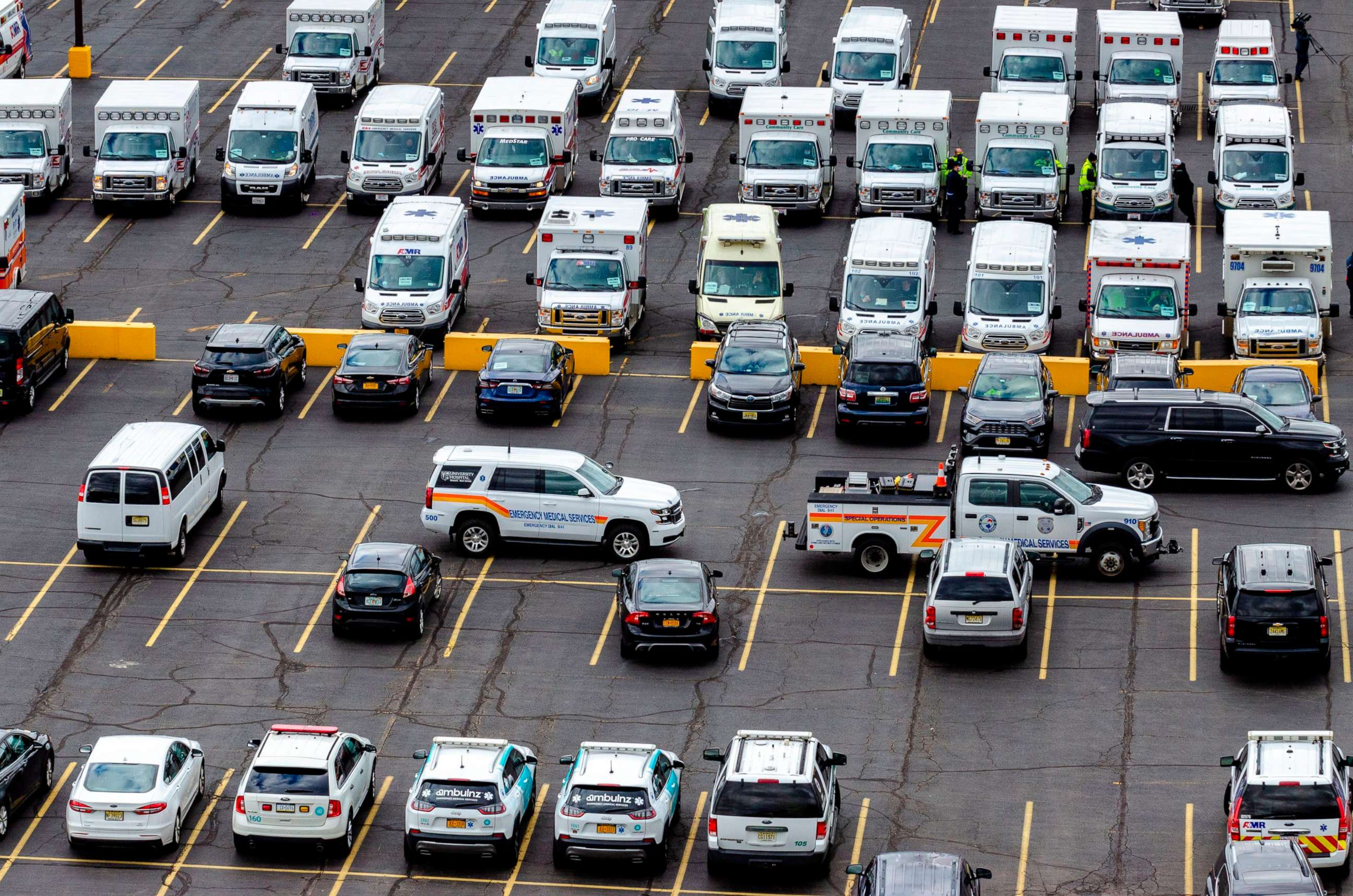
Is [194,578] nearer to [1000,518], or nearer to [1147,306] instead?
[1000,518]

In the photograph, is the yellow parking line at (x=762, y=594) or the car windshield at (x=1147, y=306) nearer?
the yellow parking line at (x=762, y=594)

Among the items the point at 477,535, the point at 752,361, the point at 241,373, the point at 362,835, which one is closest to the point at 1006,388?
the point at 752,361

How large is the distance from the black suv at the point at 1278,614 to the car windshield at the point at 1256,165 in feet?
78.4

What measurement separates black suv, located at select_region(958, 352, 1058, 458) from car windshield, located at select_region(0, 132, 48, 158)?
84.8 feet

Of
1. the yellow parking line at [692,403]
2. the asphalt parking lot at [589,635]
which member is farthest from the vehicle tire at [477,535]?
the yellow parking line at [692,403]

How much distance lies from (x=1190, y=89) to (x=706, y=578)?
36318mm

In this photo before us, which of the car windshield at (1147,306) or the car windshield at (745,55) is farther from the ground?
the car windshield at (1147,306)

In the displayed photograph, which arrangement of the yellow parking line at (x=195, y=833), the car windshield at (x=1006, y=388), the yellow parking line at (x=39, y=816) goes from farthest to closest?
the car windshield at (x=1006, y=388) → the yellow parking line at (x=39, y=816) → the yellow parking line at (x=195, y=833)

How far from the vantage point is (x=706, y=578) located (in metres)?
43.8

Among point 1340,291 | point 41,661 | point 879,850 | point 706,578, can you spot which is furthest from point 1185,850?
point 1340,291

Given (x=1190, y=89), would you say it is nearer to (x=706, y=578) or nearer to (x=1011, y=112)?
(x=1011, y=112)

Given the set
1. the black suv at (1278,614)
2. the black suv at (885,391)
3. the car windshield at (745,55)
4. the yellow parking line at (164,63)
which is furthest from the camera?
the yellow parking line at (164,63)

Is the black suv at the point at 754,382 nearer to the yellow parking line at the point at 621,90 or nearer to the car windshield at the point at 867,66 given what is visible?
the car windshield at the point at 867,66

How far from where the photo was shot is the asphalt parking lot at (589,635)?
38.3m
